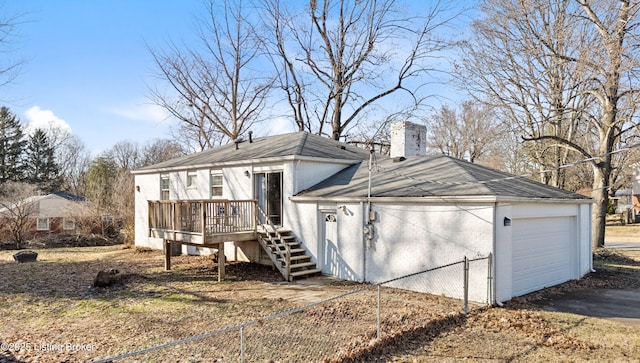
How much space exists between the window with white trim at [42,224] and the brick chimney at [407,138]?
1057 inches

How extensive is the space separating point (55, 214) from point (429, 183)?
28.9 meters

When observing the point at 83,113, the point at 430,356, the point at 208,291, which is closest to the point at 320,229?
the point at 208,291

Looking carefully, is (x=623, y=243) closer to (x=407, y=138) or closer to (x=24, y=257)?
(x=407, y=138)

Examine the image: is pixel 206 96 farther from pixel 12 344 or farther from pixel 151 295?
pixel 12 344

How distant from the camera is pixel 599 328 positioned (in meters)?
7.80

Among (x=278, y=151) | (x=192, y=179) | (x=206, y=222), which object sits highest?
(x=278, y=151)

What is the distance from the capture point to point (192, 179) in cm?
1794

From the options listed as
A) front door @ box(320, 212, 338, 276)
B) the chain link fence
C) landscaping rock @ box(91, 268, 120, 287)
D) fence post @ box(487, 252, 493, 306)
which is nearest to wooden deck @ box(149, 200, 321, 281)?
front door @ box(320, 212, 338, 276)

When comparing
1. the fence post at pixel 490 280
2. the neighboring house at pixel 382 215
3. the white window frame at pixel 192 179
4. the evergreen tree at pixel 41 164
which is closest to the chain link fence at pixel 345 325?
the fence post at pixel 490 280

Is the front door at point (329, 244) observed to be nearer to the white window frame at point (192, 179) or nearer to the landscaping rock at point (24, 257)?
the white window frame at point (192, 179)

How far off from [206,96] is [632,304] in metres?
27.8

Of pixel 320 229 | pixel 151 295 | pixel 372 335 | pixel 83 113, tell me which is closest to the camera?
pixel 372 335

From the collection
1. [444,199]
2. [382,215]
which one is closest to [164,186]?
[382,215]

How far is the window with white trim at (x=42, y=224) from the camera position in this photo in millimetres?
29602
